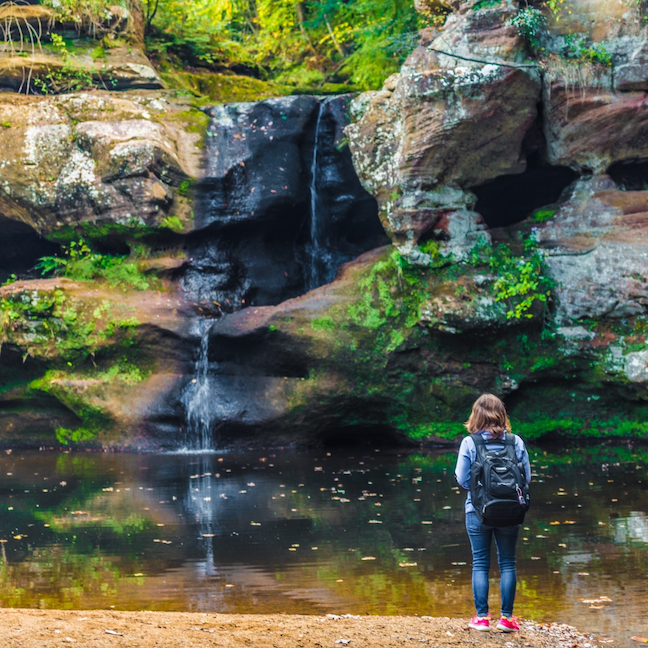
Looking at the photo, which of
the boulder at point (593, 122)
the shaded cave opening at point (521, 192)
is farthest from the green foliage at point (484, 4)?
the shaded cave opening at point (521, 192)

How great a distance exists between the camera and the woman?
4.73m

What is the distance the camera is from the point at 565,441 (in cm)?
1364

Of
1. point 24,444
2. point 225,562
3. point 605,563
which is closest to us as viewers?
point 605,563

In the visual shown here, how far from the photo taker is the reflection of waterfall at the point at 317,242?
16469mm

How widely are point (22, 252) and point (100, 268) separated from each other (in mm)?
3545

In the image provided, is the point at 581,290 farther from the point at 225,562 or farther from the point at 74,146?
the point at 74,146

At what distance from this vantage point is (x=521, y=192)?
1519 cm

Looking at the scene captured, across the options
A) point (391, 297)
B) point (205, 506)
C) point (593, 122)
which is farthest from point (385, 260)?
point (205, 506)

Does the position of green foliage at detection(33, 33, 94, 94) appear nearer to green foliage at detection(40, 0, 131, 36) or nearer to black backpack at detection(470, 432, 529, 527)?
green foliage at detection(40, 0, 131, 36)

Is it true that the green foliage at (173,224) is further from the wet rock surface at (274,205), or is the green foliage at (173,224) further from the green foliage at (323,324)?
the green foliage at (323,324)

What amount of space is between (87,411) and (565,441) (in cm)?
898

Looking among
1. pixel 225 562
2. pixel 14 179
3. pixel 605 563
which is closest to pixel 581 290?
pixel 605 563

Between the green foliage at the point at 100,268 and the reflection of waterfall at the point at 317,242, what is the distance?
363cm

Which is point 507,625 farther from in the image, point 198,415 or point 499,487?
point 198,415
